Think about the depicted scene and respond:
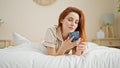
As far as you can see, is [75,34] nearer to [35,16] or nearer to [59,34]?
[59,34]

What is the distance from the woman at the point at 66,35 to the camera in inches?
55.1

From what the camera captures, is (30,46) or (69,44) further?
(30,46)

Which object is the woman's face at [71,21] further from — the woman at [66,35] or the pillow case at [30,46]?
the pillow case at [30,46]

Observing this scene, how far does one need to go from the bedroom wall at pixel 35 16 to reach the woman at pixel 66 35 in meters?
2.41

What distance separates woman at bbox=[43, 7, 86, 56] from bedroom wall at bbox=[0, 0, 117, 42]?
2.41 m

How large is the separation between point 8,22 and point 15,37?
1.46 m

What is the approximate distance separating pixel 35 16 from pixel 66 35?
247 cm

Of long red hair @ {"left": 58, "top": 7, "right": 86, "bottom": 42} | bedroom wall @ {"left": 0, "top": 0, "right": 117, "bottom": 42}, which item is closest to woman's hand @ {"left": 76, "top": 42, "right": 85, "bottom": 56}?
long red hair @ {"left": 58, "top": 7, "right": 86, "bottom": 42}

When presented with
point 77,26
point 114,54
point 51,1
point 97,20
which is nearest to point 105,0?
point 97,20

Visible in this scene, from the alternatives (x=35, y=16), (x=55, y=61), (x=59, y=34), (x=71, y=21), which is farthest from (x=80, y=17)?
(x=35, y=16)

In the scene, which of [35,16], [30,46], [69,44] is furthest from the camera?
[35,16]

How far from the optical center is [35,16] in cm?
394

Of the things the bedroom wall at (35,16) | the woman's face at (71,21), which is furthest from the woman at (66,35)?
the bedroom wall at (35,16)

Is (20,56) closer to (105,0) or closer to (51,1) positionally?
(51,1)
